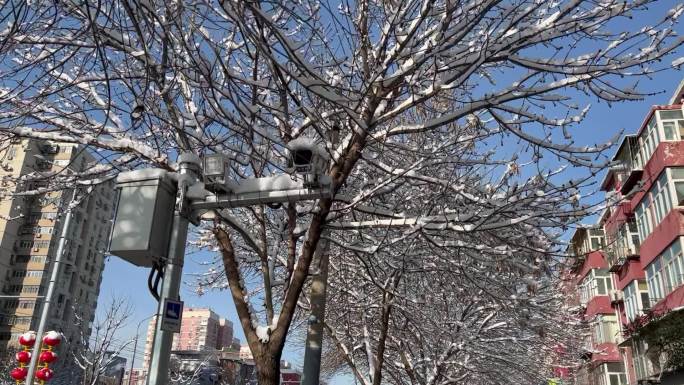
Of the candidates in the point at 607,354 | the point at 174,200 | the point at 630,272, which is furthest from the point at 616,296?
the point at 174,200

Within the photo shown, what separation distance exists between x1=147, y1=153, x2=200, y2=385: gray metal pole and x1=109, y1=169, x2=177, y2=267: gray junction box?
0.23 ft

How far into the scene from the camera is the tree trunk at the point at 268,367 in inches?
240

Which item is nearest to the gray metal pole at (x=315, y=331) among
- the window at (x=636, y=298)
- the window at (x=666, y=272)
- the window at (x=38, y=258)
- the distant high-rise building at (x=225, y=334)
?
the window at (x=666, y=272)

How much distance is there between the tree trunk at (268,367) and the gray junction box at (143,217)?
2091 millimetres

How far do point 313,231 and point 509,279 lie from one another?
313cm

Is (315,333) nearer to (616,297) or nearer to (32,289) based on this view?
(616,297)

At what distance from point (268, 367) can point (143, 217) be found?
246 centimetres

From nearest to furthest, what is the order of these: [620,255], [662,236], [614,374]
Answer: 1. [662,236]
2. [620,255]
3. [614,374]

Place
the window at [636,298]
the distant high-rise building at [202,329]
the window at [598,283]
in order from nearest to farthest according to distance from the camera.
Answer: the window at [636,298], the window at [598,283], the distant high-rise building at [202,329]

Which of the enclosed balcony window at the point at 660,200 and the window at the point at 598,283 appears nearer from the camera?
the enclosed balcony window at the point at 660,200

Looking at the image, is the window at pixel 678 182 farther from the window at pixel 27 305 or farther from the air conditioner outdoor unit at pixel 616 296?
the window at pixel 27 305

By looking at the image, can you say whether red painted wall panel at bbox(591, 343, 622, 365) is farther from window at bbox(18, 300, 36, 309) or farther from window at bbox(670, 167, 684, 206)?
window at bbox(18, 300, 36, 309)

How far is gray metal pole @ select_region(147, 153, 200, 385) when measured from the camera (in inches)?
167

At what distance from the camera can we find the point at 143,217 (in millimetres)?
4434
